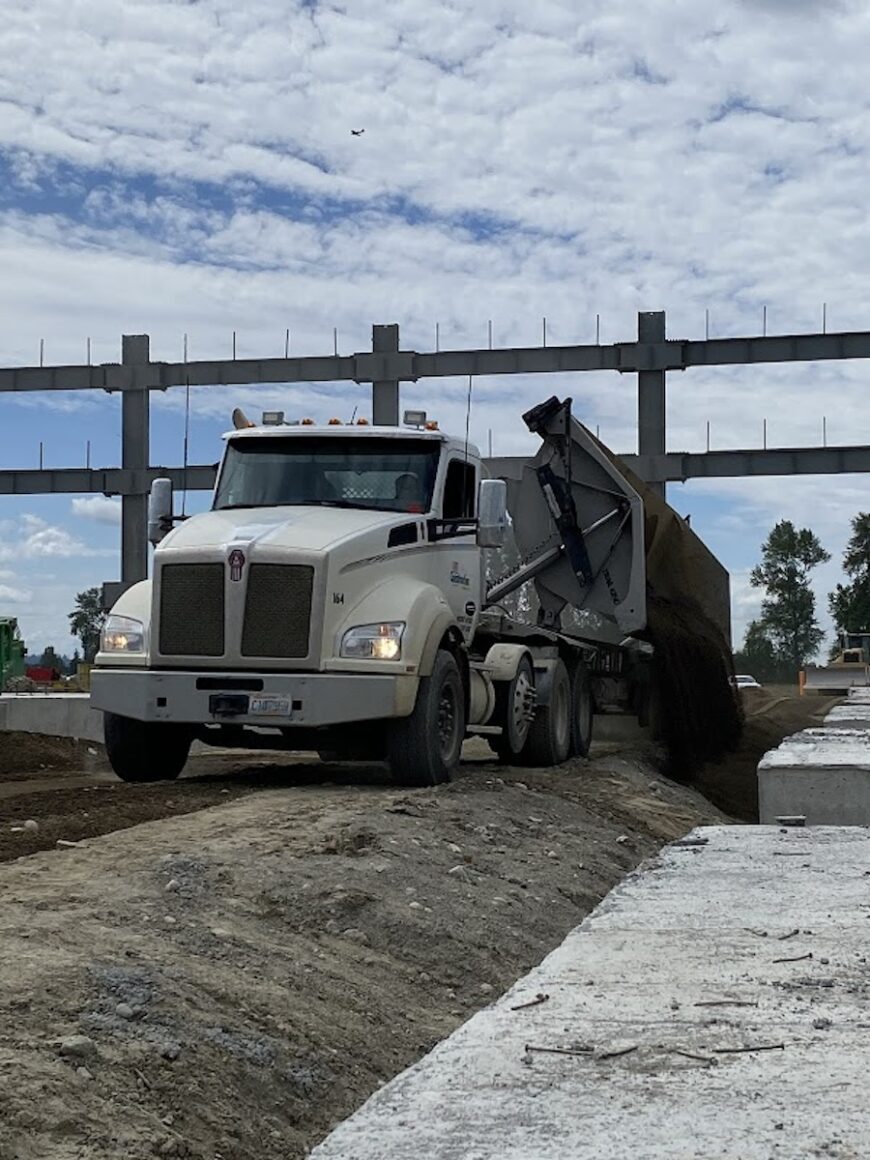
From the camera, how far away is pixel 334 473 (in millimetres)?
11914

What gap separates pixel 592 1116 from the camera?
297 cm

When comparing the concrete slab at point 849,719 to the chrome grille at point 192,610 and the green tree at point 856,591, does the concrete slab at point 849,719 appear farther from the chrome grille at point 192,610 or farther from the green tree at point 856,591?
the green tree at point 856,591

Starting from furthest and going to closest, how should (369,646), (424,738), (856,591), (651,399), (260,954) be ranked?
(856,591)
(651,399)
(424,738)
(369,646)
(260,954)

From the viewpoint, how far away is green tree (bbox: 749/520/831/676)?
87750mm

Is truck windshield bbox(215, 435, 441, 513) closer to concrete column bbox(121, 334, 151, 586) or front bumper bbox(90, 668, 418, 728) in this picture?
front bumper bbox(90, 668, 418, 728)

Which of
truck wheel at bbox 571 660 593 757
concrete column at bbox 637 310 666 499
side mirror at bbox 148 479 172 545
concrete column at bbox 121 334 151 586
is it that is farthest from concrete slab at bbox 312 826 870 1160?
concrete column at bbox 121 334 151 586

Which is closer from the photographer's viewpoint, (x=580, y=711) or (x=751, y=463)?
(x=580, y=711)

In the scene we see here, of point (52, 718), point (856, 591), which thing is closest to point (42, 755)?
point (52, 718)

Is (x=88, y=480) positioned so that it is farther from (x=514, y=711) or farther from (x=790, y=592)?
(x=790, y=592)

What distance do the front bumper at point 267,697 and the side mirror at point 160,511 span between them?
158 cm

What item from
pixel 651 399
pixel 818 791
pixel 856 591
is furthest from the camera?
pixel 856 591

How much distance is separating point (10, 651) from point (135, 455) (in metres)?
4.77

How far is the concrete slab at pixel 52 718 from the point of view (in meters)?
19.4

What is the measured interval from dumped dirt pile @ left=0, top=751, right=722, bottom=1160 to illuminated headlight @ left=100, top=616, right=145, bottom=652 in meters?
1.65
